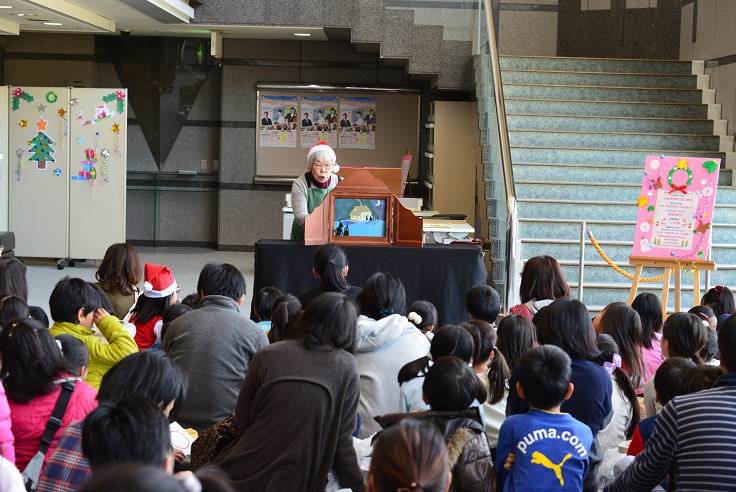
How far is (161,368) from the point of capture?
2320 millimetres

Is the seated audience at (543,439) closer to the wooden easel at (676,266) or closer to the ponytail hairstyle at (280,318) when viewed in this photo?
the ponytail hairstyle at (280,318)

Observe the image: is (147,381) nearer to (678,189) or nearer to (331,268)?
(331,268)

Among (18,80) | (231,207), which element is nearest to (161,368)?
(231,207)

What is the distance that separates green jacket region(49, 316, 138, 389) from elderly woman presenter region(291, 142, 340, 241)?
2.34 meters

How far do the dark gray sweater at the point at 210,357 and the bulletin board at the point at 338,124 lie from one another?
27.8 feet

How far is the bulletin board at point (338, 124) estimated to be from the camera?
11.9m

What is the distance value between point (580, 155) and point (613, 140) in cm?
42

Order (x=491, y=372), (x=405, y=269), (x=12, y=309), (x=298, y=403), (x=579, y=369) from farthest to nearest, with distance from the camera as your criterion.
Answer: (x=405, y=269)
(x=12, y=309)
(x=491, y=372)
(x=579, y=369)
(x=298, y=403)

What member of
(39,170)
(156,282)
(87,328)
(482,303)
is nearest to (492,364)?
(482,303)

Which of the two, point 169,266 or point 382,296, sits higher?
point 382,296

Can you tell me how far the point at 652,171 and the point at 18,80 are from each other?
27.9ft

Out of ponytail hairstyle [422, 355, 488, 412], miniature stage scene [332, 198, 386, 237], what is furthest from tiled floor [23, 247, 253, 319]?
ponytail hairstyle [422, 355, 488, 412]

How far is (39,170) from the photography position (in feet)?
33.2

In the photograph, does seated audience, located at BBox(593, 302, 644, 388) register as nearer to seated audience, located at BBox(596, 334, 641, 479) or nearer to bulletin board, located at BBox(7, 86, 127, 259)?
seated audience, located at BBox(596, 334, 641, 479)
